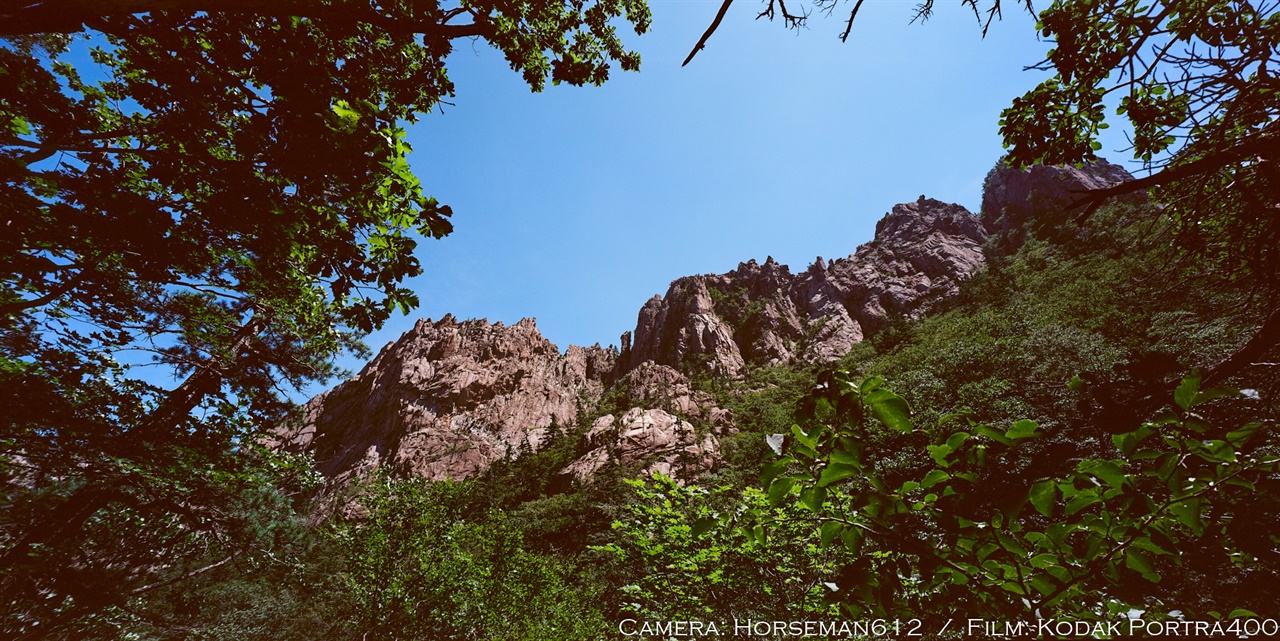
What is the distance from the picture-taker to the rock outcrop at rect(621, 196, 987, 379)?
71.9 metres

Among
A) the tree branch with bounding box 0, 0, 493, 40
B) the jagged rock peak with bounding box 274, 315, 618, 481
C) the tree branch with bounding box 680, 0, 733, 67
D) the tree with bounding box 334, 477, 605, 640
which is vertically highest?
the jagged rock peak with bounding box 274, 315, 618, 481

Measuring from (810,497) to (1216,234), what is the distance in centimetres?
516

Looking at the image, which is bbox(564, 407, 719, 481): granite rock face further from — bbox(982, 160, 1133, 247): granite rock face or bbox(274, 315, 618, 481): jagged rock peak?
bbox(982, 160, 1133, 247): granite rock face

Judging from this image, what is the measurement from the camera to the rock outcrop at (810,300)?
71.9m

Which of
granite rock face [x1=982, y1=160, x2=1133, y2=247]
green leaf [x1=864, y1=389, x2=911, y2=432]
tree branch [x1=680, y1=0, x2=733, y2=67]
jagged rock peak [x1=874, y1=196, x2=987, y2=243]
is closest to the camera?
green leaf [x1=864, y1=389, x2=911, y2=432]

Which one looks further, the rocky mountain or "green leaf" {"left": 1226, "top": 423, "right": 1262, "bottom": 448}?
the rocky mountain

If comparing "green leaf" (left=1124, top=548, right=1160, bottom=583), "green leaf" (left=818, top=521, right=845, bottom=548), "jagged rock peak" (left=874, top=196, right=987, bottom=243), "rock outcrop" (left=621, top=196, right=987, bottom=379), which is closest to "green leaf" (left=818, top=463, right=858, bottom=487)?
"green leaf" (left=818, top=521, right=845, bottom=548)

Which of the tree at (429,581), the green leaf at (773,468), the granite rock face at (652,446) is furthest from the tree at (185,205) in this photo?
the granite rock face at (652,446)

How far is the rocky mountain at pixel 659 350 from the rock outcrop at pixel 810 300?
10.6 inches

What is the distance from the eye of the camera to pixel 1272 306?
224 cm

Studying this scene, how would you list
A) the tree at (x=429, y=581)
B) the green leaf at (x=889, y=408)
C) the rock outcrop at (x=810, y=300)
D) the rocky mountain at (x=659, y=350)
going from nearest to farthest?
the green leaf at (x=889, y=408), the tree at (x=429, y=581), the rocky mountain at (x=659, y=350), the rock outcrop at (x=810, y=300)

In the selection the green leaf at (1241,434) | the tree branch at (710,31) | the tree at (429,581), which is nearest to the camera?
the green leaf at (1241,434)

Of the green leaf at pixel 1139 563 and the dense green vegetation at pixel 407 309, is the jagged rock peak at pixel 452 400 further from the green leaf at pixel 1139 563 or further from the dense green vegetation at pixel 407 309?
the green leaf at pixel 1139 563

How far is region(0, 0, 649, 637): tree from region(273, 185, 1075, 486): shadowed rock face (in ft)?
153
